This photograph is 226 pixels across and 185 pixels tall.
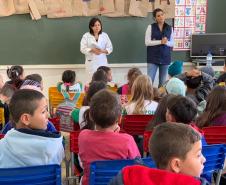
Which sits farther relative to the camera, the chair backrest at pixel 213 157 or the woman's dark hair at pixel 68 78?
the woman's dark hair at pixel 68 78

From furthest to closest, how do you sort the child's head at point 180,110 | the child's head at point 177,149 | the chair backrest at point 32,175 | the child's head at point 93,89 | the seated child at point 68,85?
the seated child at point 68,85
the child's head at point 93,89
the child's head at point 180,110
the chair backrest at point 32,175
the child's head at point 177,149

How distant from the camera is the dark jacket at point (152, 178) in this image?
1.11 m

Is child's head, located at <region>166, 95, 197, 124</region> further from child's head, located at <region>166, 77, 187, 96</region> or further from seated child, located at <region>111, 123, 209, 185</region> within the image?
child's head, located at <region>166, 77, 187, 96</region>

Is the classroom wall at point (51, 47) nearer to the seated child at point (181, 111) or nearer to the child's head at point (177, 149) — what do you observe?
the seated child at point (181, 111)

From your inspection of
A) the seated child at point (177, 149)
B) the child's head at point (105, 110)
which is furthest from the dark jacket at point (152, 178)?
the child's head at point (105, 110)

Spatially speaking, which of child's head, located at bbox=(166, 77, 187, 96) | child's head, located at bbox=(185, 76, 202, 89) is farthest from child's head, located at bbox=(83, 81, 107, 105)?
child's head, located at bbox=(185, 76, 202, 89)

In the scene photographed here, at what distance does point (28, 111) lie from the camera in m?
2.00

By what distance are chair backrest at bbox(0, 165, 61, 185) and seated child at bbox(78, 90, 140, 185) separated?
0.22 meters

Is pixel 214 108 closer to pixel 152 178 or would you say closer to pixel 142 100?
pixel 142 100

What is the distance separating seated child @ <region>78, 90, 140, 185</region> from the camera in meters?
1.95

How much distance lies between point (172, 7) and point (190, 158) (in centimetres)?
536

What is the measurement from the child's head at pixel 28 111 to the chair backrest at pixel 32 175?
0.34 metres

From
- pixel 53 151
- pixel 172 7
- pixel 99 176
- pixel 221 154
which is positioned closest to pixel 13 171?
pixel 53 151

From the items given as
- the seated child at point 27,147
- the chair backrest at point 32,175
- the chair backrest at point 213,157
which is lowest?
the chair backrest at point 213,157
